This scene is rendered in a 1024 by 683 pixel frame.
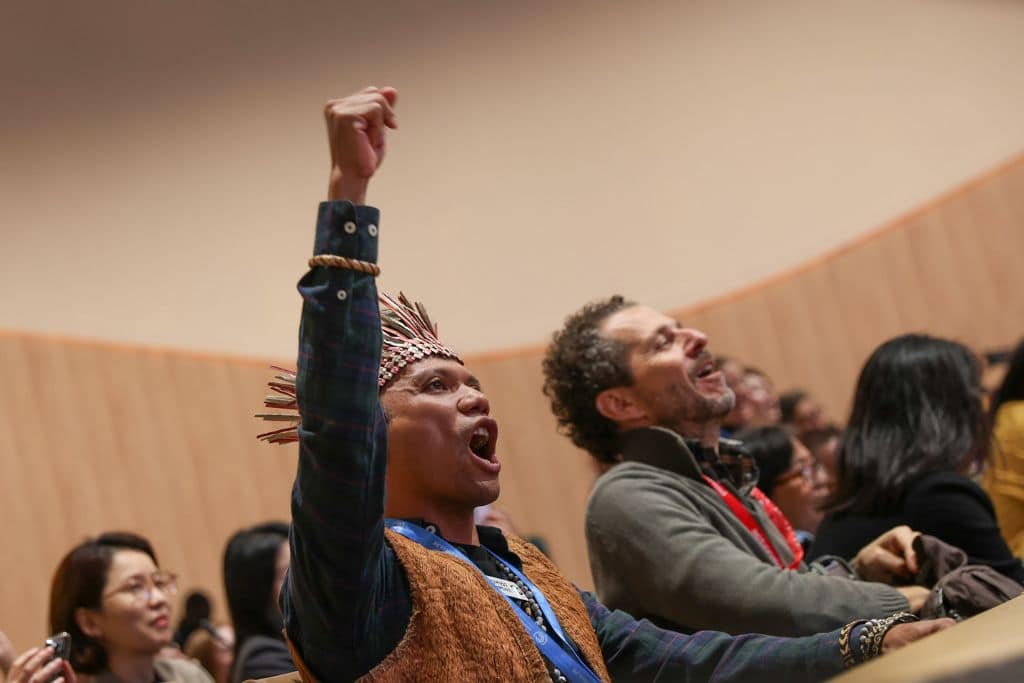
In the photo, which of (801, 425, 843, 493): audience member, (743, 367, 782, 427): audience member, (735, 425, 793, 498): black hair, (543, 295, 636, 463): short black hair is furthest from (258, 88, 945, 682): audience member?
(743, 367, 782, 427): audience member

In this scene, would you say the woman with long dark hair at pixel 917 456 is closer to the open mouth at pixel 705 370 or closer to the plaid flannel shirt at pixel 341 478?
the open mouth at pixel 705 370

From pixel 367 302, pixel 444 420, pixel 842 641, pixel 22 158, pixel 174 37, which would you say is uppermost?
pixel 174 37

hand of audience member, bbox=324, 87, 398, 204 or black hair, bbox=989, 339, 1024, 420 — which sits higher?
hand of audience member, bbox=324, 87, 398, 204

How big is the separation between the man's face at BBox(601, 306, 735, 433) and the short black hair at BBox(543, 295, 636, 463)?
0.03 metres

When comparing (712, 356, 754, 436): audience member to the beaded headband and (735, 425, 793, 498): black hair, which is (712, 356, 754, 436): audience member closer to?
(735, 425, 793, 498): black hair

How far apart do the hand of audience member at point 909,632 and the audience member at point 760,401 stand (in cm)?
300

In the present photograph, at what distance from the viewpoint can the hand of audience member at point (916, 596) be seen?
232 centimetres

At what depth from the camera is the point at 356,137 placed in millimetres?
1478

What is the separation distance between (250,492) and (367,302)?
455cm

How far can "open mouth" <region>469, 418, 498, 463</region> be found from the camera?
1.91 metres

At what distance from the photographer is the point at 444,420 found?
1898 mm

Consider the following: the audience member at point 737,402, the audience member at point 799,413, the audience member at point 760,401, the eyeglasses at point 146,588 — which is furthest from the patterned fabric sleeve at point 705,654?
the audience member at point 799,413

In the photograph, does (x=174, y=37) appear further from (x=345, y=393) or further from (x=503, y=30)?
(x=345, y=393)

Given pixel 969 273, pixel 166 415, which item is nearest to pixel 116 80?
pixel 166 415
